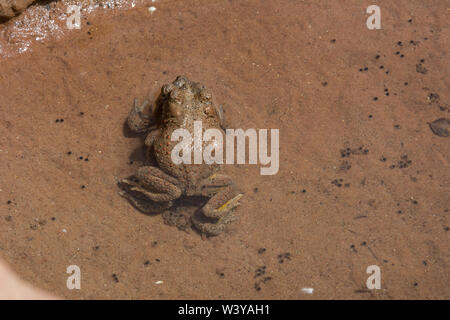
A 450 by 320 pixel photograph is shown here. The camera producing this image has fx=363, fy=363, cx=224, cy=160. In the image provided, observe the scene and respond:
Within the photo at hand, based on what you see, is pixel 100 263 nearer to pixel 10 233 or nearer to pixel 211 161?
pixel 10 233

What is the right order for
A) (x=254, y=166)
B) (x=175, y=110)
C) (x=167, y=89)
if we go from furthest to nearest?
(x=254, y=166), (x=167, y=89), (x=175, y=110)

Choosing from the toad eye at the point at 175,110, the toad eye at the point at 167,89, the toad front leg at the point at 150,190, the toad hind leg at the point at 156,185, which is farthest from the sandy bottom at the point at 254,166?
the toad eye at the point at 175,110

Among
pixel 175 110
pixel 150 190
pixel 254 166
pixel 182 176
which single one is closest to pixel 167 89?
pixel 175 110

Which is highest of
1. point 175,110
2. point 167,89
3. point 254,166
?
point 167,89

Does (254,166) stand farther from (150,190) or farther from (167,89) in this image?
(167,89)

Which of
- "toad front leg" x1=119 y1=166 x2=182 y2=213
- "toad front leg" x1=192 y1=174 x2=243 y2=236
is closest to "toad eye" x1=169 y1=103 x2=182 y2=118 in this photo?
"toad front leg" x1=119 y1=166 x2=182 y2=213

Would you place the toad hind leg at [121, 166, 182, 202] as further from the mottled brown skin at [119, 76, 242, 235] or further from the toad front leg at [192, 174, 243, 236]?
the toad front leg at [192, 174, 243, 236]

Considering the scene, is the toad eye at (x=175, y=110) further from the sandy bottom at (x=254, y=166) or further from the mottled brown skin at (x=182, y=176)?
the sandy bottom at (x=254, y=166)

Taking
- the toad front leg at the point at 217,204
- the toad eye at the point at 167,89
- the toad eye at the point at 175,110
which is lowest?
the toad front leg at the point at 217,204
